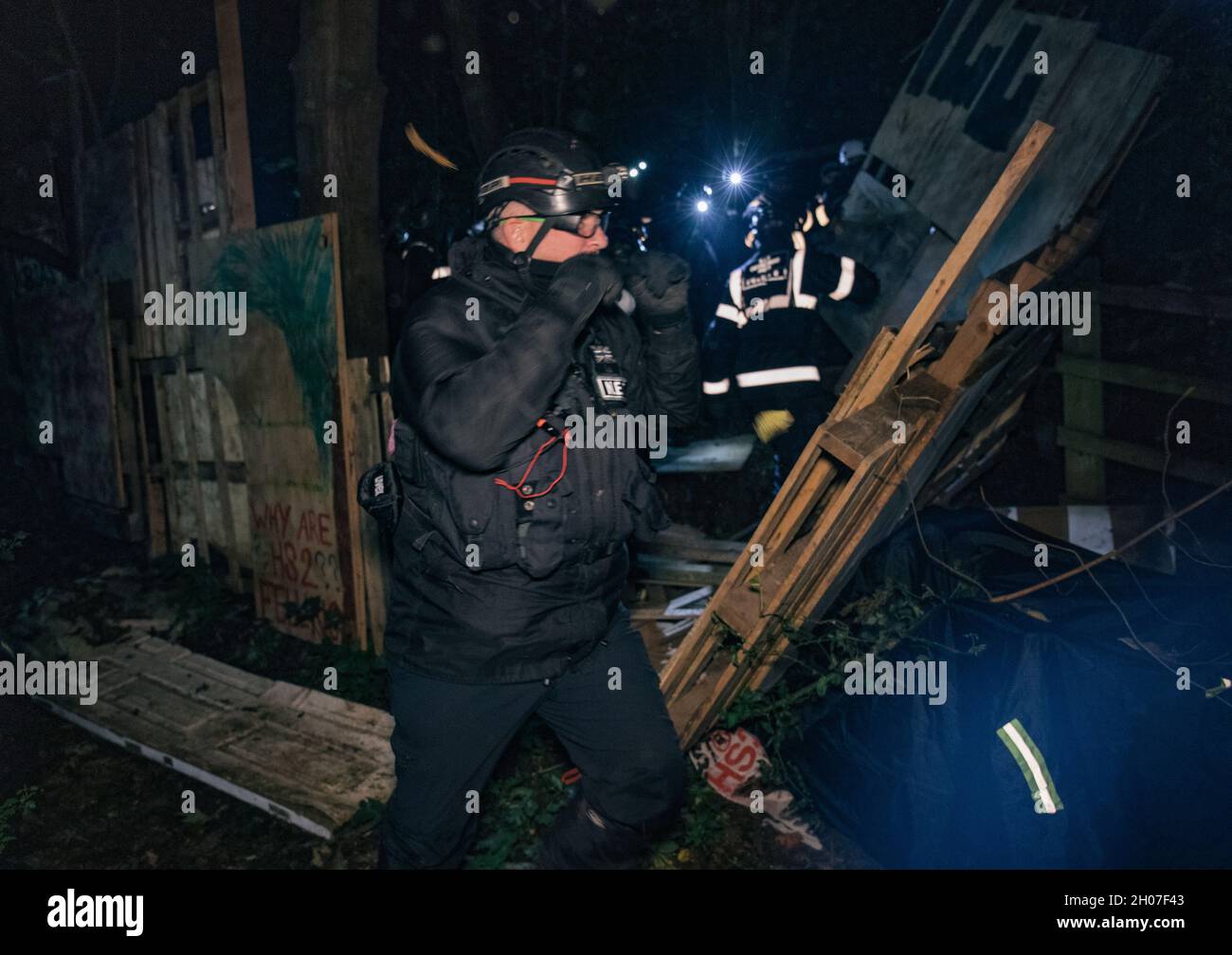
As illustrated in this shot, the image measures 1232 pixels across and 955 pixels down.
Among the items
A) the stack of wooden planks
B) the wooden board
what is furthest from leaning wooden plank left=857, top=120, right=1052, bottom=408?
the wooden board

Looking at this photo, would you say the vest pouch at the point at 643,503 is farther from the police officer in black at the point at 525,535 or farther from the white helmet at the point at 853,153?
the white helmet at the point at 853,153

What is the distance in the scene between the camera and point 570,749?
2.57 metres

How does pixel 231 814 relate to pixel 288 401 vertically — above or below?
below

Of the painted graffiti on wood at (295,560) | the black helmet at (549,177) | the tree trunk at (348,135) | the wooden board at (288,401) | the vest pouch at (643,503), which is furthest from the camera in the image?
the painted graffiti on wood at (295,560)

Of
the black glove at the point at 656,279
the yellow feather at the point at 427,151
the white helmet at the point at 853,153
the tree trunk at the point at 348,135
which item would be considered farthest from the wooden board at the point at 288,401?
the white helmet at the point at 853,153

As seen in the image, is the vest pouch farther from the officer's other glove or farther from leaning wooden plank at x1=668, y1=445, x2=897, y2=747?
the officer's other glove

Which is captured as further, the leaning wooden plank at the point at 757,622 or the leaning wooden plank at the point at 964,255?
the leaning wooden plank at the point at 757,622

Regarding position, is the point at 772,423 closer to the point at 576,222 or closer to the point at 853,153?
the point at 853,153

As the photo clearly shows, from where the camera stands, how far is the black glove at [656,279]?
2.62 m

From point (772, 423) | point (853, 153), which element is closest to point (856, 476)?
point (772, 423)

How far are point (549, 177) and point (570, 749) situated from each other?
182 cm

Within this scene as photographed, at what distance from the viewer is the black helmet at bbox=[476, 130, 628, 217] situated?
2.44 meters

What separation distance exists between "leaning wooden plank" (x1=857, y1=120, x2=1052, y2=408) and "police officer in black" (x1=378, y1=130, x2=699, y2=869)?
95cm

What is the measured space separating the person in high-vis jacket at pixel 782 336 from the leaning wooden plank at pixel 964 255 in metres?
2.34
